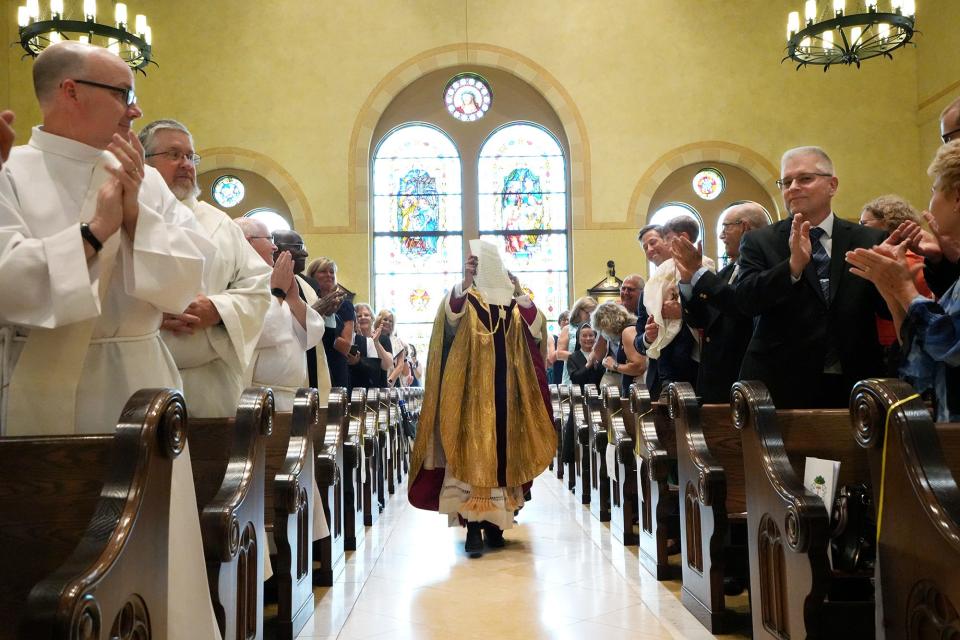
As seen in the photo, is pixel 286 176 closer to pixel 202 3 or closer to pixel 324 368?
pixel 202 3

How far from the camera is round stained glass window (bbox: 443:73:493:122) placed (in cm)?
1492

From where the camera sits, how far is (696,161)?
564 inches

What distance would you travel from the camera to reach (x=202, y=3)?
565 inches

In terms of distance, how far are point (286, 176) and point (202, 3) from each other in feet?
10.2

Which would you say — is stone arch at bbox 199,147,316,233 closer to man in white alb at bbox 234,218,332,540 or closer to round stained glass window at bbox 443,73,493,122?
round stained glass window at bbox 443,73,493,122

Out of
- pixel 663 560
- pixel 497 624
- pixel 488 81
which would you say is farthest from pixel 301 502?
pixel 488 81

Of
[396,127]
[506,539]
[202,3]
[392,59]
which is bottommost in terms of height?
[506,539]

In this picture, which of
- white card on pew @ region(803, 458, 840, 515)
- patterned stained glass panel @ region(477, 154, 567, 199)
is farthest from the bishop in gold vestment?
patterned stained glass panel @ region(477, 154, 567, 199)

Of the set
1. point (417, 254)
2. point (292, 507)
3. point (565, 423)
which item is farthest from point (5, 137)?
point (417, 254)

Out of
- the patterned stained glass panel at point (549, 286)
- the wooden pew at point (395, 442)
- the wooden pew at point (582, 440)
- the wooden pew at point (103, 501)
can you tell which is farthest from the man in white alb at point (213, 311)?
the patterned stained glass panel at point (549, 286)

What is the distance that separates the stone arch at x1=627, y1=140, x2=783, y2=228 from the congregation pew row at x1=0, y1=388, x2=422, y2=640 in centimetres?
1100

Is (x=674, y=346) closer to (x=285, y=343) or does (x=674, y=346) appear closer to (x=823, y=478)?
(x=285, y=343)

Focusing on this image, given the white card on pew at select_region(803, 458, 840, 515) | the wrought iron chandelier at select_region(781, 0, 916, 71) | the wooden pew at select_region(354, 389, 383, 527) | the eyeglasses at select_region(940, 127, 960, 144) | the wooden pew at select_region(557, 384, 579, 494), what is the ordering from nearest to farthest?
the white card on pew at select_region(803, 458, 840, 515)
the eyeglasses at select_region(940, 127, 960, 144)
the wooden pew at select_region(354, 389, 383, 527)
the wooden pew at select_region(557, 384, 579, 494)
the wrought iron chandelier at select_region(781, 0, 916, 71)

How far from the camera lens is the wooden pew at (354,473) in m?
4.79
